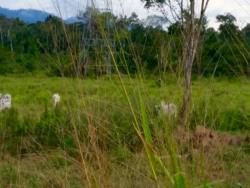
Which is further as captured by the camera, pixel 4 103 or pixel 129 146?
pixel 4 103

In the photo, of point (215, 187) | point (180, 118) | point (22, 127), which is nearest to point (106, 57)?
point (180, 118)

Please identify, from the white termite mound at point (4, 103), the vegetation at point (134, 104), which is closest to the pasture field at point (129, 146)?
the vegetation at point (134, 104)

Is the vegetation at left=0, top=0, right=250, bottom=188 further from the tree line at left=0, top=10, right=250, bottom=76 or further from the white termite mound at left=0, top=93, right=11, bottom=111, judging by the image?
the white termite mound at left=0, top=93, right=11, bottom=111

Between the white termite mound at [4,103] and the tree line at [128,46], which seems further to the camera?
the white termite mound at [4,103]

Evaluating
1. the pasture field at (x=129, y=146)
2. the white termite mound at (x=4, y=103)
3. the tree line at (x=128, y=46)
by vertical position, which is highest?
the tree line at (x=128, y=46)

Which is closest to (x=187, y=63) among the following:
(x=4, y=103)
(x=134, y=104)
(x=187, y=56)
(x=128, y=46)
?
(x=187, y=56)

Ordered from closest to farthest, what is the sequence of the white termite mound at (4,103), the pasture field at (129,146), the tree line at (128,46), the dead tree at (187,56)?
the pasture field at (129,146) < the tree line at (128,46) < the dead tree at (187,56) < the white termite mound at (4,103)

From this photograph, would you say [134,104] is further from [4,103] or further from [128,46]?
[4,103]

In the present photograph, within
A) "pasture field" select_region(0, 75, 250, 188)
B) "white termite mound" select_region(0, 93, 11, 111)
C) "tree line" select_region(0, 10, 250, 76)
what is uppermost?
"tree line" select_region(0, 10, 250, 76)

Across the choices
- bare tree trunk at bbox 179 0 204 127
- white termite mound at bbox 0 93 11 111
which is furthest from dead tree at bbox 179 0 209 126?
white termite mound at bbox 0 93 11 111

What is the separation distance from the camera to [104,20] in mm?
1498

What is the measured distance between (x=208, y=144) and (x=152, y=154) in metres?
1.13

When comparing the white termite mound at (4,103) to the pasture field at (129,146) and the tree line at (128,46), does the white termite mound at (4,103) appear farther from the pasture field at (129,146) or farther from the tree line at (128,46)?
the tree line at (128,46)

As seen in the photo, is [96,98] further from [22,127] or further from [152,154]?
[22,127]
